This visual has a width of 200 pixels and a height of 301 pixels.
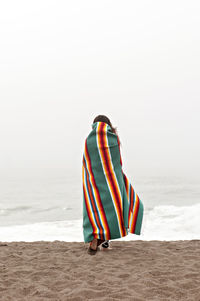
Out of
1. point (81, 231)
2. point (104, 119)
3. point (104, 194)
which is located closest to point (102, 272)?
point (104, 194)

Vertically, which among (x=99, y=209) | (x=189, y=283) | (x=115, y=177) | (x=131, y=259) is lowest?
(x=189, y=283)

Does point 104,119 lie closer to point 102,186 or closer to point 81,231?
point 102,186

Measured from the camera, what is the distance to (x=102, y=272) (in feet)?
13.5

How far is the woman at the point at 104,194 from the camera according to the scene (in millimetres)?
5027

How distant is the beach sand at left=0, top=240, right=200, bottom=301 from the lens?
3457 mm

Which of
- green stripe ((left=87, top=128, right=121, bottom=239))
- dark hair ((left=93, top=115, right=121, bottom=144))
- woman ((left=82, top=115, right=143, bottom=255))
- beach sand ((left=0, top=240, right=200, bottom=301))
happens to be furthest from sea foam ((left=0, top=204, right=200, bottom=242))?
dark hair ((left=93, top=115, right=121, bottom=144))

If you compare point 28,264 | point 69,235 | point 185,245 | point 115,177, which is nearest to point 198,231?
point 69,235

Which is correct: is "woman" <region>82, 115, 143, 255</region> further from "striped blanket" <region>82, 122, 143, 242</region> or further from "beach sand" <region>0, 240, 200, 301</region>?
"beach sand" <region>0, 240, 200, 301</region>

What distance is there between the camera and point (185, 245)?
548cm

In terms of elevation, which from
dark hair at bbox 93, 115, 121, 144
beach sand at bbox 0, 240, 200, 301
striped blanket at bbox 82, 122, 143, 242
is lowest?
beach sand at bbox 0, 240, 200, 301

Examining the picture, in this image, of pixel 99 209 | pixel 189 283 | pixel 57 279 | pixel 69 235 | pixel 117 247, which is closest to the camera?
pixel 189 283

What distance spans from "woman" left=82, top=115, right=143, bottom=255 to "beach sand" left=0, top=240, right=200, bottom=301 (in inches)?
12.3

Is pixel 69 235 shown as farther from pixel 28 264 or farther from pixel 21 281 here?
pixel 21 281

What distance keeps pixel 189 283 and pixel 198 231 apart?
6008mm
